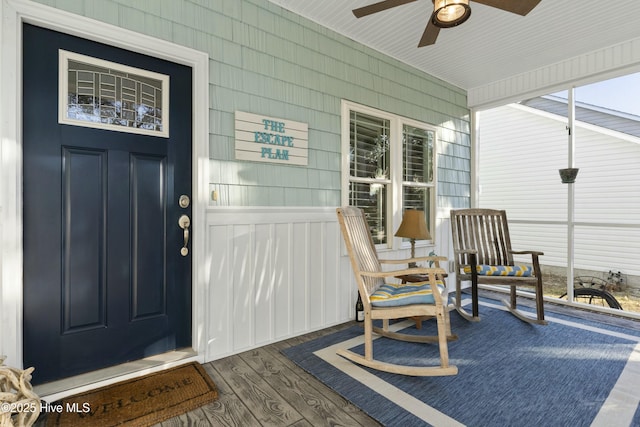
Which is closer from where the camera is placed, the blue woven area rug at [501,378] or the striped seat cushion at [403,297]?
the blue woven area rug at [501,378]

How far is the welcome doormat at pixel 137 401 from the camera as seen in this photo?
163 cm

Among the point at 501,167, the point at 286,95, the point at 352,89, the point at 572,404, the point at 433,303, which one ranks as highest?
the point at 352,89

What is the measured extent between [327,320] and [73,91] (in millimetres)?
2597

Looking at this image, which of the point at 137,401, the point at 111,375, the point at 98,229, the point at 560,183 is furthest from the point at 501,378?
the point at 560,183

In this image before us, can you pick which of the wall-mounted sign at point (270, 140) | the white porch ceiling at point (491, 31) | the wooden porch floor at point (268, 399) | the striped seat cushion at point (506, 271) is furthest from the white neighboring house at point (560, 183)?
the wooden porch floor at point (268, 399)

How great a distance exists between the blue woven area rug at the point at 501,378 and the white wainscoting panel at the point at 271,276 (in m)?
0.28

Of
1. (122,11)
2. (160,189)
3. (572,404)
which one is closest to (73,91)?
(122,11)

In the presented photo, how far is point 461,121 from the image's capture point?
4.52 m

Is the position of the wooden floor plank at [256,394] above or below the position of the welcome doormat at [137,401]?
below

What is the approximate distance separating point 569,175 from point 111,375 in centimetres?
477

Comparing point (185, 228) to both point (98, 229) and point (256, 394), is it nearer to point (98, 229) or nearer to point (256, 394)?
point (98, 229)

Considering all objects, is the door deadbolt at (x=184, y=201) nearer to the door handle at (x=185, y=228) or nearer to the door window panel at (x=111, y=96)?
A: the door handle at (x=185, y=228)

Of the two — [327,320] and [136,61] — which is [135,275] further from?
[327,320]

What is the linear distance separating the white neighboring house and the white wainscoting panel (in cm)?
281
